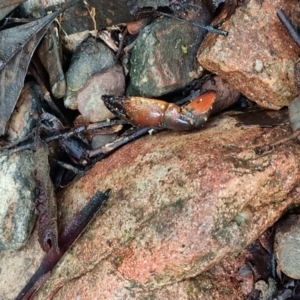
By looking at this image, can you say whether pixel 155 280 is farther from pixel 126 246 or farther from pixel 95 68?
pixel 95 68

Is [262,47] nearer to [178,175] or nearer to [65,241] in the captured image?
[178,175]

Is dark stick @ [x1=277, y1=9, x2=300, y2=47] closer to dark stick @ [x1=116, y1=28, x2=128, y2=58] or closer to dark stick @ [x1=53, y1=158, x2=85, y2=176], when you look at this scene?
dark stick @ [x1=116, y1=28, x2=128, y2=58]

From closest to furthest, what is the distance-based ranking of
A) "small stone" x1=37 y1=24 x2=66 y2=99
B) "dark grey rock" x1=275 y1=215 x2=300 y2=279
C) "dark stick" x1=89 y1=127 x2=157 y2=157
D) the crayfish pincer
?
1. "dark grey rock" x1=275 y1=215 x2=300 y2=279
2. the crayfish pincer
3. "dark stick" x1=89 y1=127 x2=157 y2=157
4. "small stone" x1=37 y1=24 x2=66 y2=99

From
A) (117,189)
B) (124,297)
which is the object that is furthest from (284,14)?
(124,297)

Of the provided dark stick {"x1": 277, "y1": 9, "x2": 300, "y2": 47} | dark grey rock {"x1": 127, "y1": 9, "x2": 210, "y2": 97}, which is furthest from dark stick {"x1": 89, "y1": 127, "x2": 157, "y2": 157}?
dark stick {"x1": 277, "y1": 9, "x2": 300, "y2": 47}

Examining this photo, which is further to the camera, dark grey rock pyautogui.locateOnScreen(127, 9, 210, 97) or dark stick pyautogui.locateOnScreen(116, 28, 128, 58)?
dark stick pyautogui.locateOnScreen(116, 28, 128, 58)

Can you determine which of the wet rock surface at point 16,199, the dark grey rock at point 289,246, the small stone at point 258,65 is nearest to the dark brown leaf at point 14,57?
the wet rock surface at point 16,199
